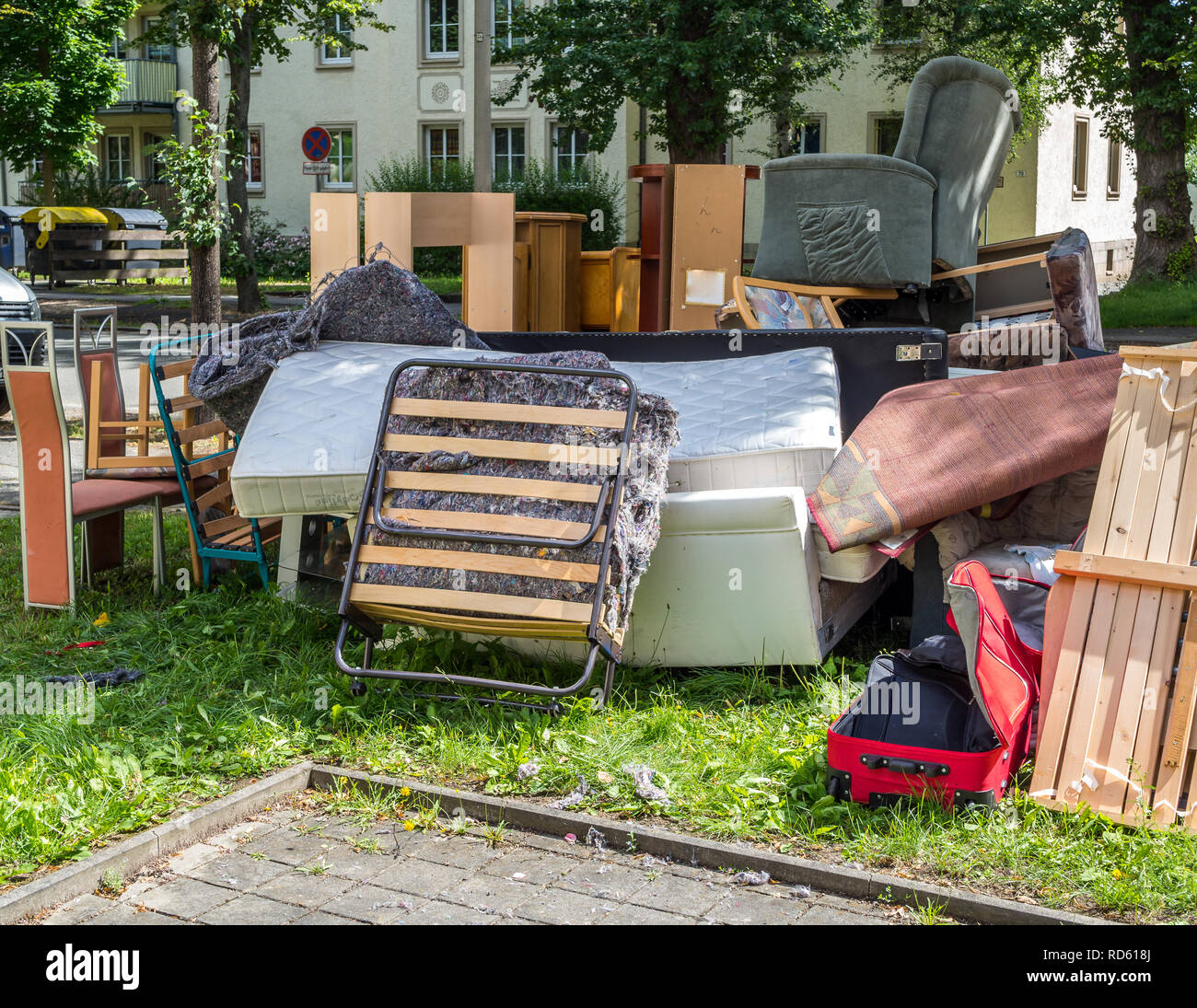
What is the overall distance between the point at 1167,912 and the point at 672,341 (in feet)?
10.8

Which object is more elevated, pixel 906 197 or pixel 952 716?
pixel 906 197

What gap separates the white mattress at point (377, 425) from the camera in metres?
4.57

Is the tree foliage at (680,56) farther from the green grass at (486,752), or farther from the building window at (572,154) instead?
the green grass at (486,752)

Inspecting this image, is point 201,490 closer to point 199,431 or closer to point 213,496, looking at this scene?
point 213,496

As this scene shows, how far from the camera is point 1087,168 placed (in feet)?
97.8

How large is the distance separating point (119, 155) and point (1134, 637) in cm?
3684

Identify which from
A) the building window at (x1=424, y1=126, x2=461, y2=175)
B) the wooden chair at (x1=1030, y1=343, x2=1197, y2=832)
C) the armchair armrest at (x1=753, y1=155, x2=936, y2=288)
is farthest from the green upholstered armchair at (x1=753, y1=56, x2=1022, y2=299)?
the building window at (x1=424, y1=126, x2=461, y2=175)

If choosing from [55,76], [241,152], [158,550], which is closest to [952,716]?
[158,550]

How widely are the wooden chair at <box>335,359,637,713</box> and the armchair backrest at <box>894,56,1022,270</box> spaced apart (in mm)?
5085

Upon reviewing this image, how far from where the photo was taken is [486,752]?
12.9 feet

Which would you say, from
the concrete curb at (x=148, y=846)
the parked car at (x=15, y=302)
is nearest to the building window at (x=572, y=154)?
the parked car at (x=15, y=302)

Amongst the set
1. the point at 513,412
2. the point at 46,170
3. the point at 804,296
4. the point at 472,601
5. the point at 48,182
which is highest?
the point at 46,170

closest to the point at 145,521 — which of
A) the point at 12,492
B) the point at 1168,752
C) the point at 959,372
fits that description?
the point at 12,492

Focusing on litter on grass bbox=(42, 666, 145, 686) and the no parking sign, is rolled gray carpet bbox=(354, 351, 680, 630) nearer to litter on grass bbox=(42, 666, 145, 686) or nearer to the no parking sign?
litter on grass bbox=(42, 666, 145, 686)
